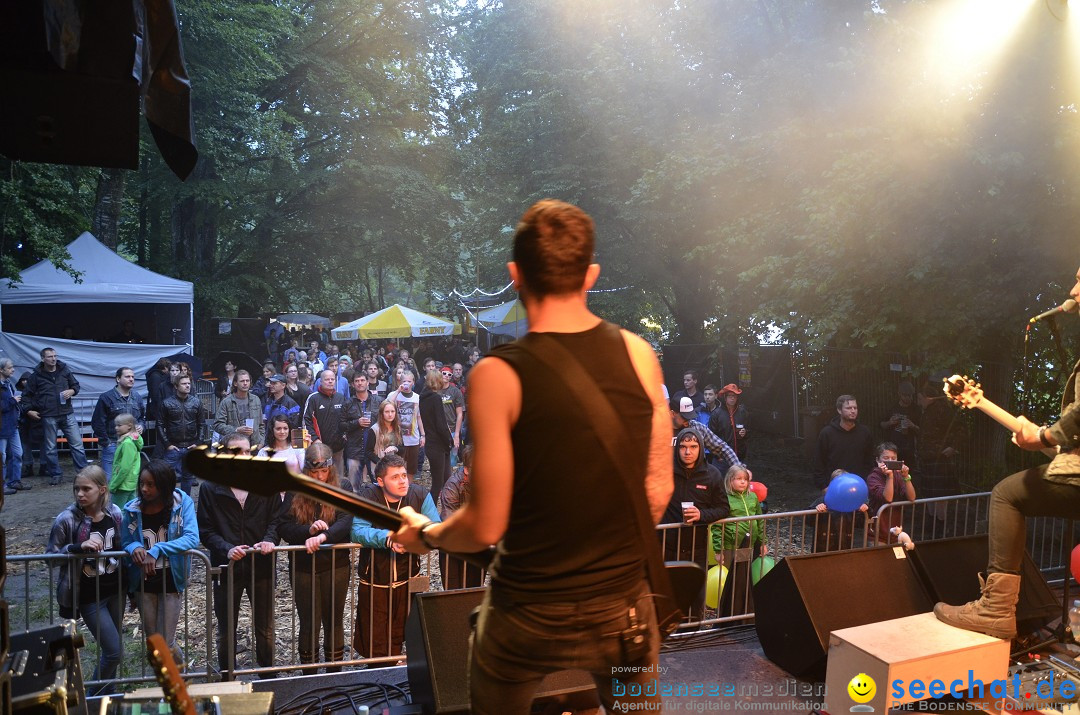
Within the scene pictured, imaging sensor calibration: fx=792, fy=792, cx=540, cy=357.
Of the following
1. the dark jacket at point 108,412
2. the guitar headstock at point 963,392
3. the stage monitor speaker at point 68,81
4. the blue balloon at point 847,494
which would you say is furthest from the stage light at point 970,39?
the dark jacket at point 108,412

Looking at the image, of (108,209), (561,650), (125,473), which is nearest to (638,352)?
(561,650)

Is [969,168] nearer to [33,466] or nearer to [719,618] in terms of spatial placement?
[719,618]

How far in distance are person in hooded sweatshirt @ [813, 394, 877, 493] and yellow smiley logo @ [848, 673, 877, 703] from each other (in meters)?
4.85

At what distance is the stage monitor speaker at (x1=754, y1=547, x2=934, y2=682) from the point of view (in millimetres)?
4812

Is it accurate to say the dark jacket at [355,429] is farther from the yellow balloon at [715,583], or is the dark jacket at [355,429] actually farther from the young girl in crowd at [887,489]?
the young girl in crowd at [887,489]

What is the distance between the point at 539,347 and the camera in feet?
7.02

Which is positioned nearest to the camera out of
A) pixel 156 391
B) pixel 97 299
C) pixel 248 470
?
pixel 248 470

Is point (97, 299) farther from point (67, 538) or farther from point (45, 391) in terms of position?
point (67, 538)

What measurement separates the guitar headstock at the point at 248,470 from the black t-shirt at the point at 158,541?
129 inches

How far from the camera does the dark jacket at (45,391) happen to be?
42.7ft

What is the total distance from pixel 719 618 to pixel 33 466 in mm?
12915

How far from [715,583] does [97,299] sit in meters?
A: 15.9

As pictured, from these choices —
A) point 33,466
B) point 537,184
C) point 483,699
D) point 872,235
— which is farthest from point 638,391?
point 537,184

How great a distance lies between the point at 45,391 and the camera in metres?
13.0
